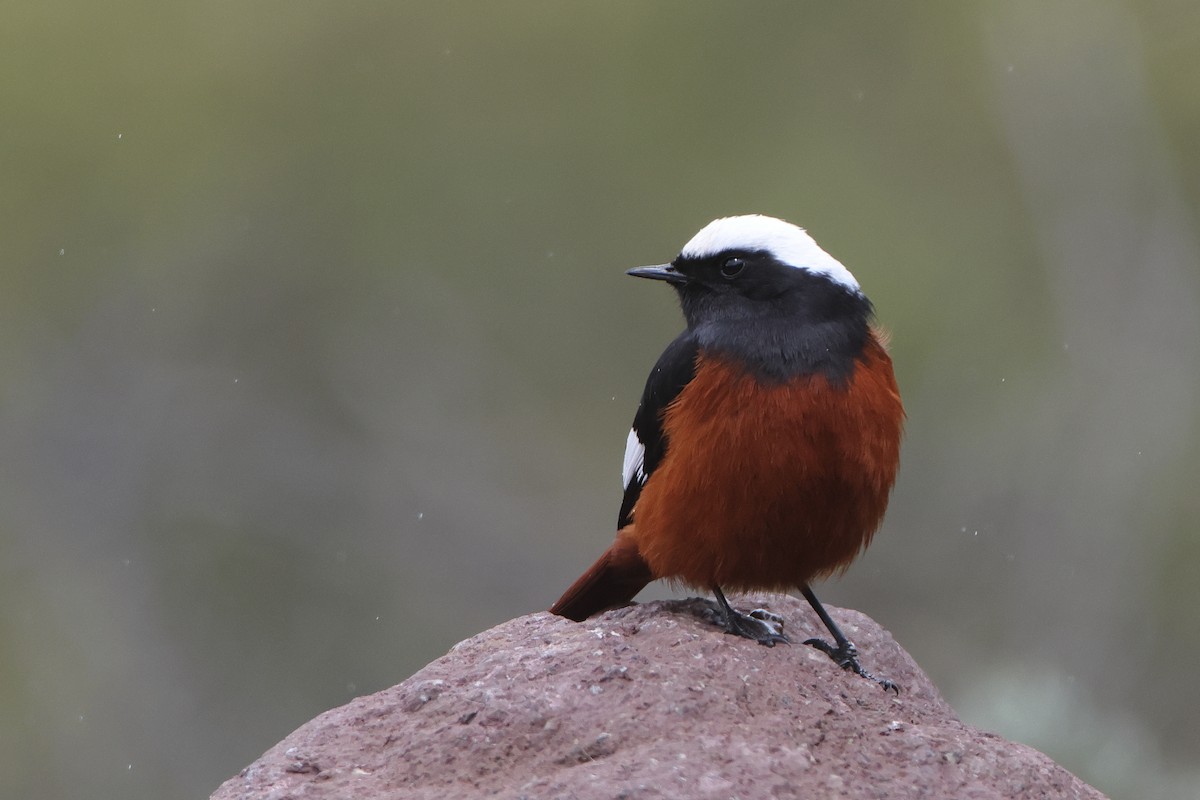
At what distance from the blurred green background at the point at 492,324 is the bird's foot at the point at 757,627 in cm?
553

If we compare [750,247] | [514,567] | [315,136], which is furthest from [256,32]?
[750,247]

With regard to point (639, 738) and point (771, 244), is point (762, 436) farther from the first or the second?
point (639, 738)

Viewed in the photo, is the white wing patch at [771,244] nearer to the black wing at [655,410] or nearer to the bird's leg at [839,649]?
the black wing at [655,410]

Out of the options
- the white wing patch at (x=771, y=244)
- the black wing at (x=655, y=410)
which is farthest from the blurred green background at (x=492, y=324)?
the white wing patch at (x=771, y=244)

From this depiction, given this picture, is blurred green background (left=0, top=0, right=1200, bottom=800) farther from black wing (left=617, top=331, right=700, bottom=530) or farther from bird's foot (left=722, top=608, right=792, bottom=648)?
black wing (left=617, top=331, right=700, bottom=530)

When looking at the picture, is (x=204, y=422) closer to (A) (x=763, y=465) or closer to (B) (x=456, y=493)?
(B) (x=456, y=493)

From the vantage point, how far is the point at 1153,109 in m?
11.6

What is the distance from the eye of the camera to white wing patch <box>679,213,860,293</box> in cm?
548

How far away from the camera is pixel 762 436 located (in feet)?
16.4

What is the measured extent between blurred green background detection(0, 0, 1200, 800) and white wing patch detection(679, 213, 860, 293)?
19.1 feet

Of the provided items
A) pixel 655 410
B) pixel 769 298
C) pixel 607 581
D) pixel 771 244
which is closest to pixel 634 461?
pixel 655 410

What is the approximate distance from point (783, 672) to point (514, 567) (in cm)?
742

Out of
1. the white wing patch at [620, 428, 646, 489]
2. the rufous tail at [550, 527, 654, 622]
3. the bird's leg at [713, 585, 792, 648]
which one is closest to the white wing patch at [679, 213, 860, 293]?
the white wing patch at [620, 428, 646, 489]

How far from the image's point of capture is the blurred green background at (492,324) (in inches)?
456
